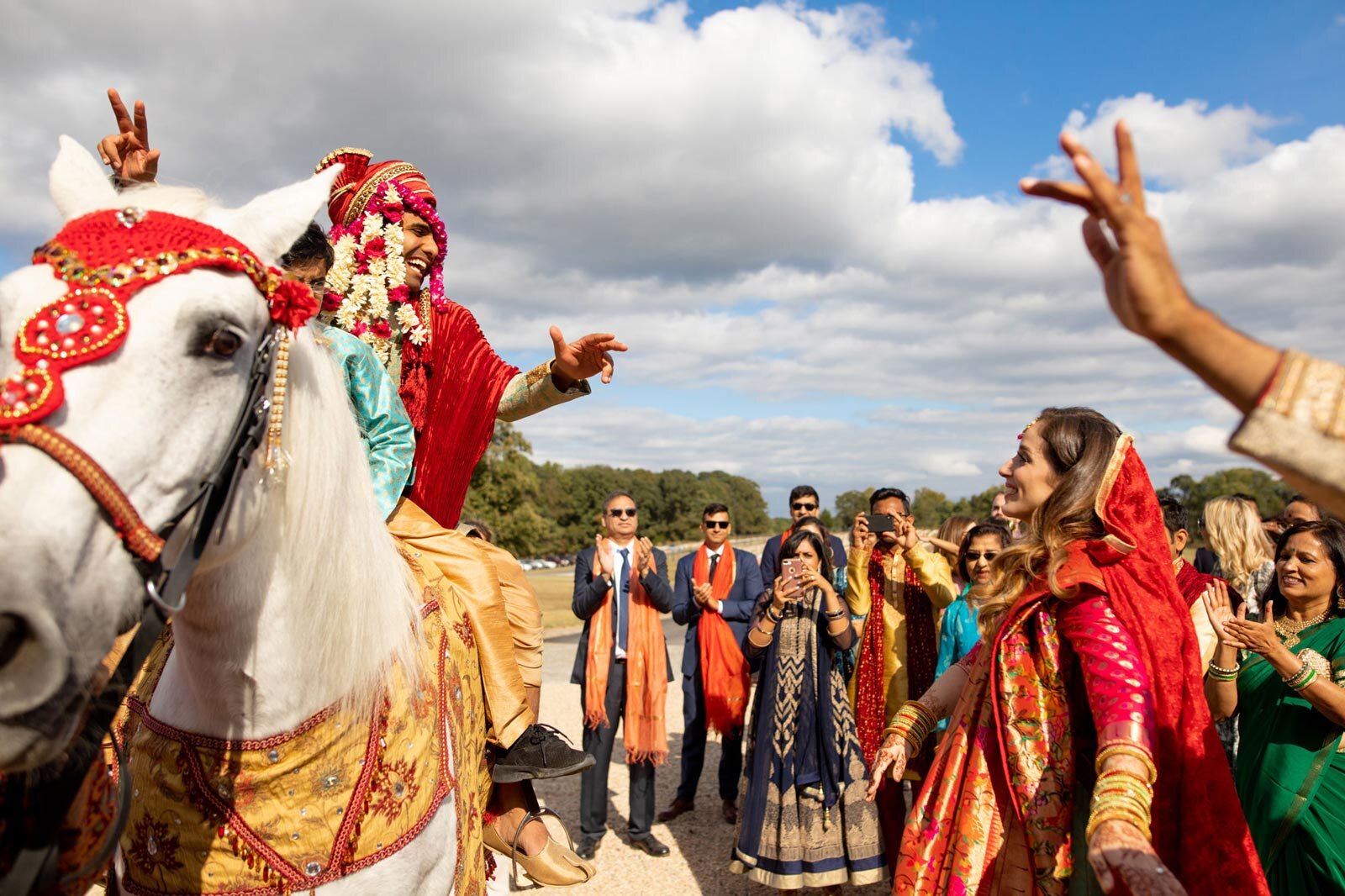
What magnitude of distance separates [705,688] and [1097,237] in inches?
240

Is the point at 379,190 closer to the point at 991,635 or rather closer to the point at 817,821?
the point at 991,635

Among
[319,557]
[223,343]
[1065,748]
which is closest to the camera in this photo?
[223,343]

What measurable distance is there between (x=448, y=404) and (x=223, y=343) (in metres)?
1.76

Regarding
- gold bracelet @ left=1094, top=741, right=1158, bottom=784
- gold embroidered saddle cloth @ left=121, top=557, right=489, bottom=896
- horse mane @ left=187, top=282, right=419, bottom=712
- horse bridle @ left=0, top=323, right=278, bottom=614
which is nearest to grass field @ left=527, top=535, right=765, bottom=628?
gold bracelet @ left=1094, top=741, right=1158, bottom=784

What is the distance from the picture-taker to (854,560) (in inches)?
238

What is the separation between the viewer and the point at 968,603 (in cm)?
506

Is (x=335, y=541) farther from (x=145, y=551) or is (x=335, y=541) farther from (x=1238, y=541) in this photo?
(x=1238, y=541)

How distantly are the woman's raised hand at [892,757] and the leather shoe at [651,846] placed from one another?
4135mm

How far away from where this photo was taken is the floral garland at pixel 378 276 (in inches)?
122

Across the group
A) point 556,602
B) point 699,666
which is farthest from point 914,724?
point 556,602

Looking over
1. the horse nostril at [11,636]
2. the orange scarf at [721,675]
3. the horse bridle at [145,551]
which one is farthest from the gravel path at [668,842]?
the horse nostril at [11,636]

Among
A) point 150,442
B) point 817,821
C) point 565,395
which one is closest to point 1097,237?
point 150,442

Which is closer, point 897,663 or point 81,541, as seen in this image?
point 81,541

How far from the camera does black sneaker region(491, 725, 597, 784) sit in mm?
3088
